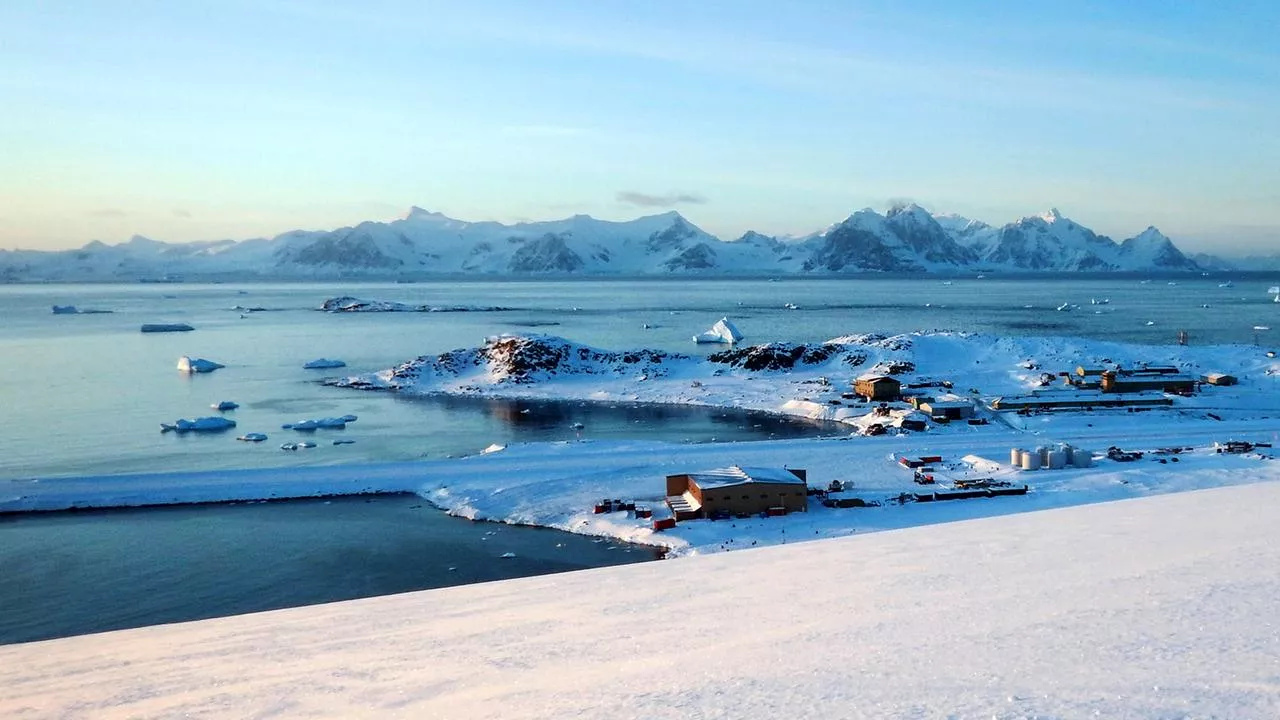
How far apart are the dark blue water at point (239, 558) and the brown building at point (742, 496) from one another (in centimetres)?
174

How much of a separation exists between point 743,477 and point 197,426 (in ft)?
58.4

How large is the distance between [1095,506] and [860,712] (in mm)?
10609

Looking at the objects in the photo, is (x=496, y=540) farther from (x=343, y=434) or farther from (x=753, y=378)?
(x=753, y=378)

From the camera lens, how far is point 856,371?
37312mm

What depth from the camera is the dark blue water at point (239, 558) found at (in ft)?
43.9

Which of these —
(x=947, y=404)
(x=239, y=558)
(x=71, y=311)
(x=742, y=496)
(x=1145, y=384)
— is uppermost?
(x=71, y=311)

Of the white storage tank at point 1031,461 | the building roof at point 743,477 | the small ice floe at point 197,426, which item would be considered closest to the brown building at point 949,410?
the white storage tank at point 1031,461

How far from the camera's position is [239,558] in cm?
1570

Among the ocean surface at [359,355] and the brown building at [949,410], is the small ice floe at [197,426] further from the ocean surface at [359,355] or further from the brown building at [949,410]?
the brown building at [949,410]

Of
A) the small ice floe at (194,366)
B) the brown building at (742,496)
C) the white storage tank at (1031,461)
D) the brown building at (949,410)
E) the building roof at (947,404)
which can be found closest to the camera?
the brown building at (742,496)

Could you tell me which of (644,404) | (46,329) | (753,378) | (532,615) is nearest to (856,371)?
(753,378)

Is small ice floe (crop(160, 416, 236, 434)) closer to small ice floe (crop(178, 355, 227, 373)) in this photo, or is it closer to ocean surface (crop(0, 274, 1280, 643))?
ocean surface (crop(0, 274, 1280, 643))

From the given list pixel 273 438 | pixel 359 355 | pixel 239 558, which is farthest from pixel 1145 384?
pixel 359 355

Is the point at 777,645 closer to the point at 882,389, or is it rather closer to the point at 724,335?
the point at 882,389
